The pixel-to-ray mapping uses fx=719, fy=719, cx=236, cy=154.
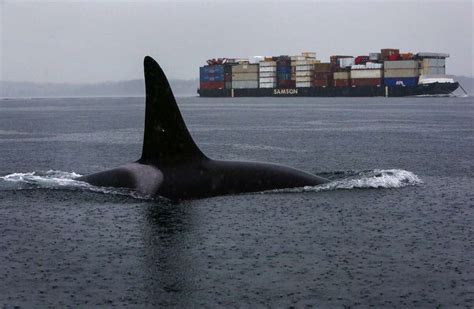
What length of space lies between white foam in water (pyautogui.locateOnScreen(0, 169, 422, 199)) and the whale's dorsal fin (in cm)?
154

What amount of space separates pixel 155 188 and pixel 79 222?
368 cm

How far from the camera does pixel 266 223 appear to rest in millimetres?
19453

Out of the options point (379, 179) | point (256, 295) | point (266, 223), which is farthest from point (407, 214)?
point (256, 295)

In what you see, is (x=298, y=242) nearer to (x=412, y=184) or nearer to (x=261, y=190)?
(x=261, y=190)

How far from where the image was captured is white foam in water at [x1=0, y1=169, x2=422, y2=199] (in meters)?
24.3

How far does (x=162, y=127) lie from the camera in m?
23.2

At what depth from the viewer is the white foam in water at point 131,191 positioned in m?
24.3

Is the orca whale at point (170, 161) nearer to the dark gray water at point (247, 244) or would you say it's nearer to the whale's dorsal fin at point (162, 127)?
the whale's dorsal fin at point (162, 127)

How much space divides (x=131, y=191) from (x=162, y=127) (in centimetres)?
232

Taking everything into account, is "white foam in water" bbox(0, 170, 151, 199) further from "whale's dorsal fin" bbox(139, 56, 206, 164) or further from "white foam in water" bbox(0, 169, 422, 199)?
"whale's dorsal fin" bbox(139, 56, 206, 164)

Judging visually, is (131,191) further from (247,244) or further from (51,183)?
(247,244)

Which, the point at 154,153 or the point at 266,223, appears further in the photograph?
the point at 154,153

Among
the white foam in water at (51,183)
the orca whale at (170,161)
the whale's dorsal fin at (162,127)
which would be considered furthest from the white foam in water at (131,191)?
the whale's dorsal fin at (162,127)

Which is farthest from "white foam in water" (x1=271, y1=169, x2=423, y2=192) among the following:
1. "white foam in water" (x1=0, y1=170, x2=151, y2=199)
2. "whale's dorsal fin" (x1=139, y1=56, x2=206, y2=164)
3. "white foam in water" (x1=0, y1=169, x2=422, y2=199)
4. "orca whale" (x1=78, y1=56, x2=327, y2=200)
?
"white foam in water" (x1=0, y1=170, x2=151, y2=199)
